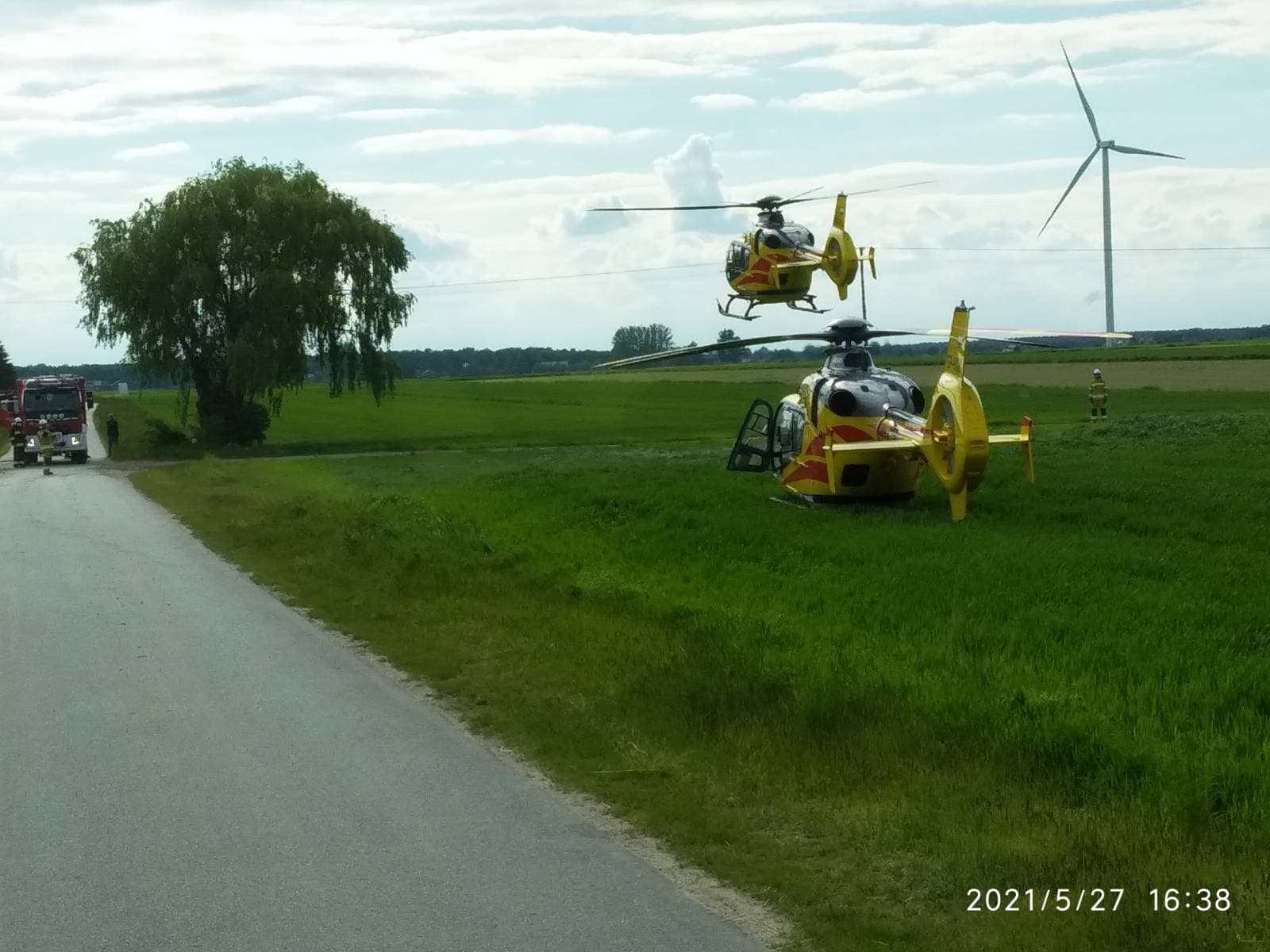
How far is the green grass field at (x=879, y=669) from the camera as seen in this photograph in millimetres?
6691

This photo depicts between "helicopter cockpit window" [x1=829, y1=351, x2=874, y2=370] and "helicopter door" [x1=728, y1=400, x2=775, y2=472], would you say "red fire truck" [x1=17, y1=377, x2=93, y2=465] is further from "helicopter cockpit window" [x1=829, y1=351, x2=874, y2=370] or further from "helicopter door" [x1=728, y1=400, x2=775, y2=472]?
"helicopter cockpit window" [x1=829, y1=351, x2=874, y2=370]

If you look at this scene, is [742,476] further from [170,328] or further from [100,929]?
[170,328]

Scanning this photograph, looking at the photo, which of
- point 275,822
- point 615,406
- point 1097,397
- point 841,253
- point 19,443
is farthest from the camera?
point 615,406

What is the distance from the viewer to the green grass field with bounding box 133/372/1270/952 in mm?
6691

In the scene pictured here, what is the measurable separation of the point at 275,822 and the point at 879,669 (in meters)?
4.44

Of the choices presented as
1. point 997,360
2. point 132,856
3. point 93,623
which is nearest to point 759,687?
point 132,856

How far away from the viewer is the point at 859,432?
2234 cm

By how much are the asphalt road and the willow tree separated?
140 ft

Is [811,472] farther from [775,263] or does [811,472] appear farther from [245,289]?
[245,289]

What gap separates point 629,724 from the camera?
9914 mm

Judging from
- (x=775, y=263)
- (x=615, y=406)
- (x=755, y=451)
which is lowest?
(x=615, y=406)

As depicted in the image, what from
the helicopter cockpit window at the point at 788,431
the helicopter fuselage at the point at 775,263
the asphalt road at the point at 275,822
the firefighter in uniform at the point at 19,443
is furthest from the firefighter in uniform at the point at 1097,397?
the asphalt road at the point at 275,822

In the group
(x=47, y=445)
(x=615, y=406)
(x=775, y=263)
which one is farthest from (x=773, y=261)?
(x=615, y=406)

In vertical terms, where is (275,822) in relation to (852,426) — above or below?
below
